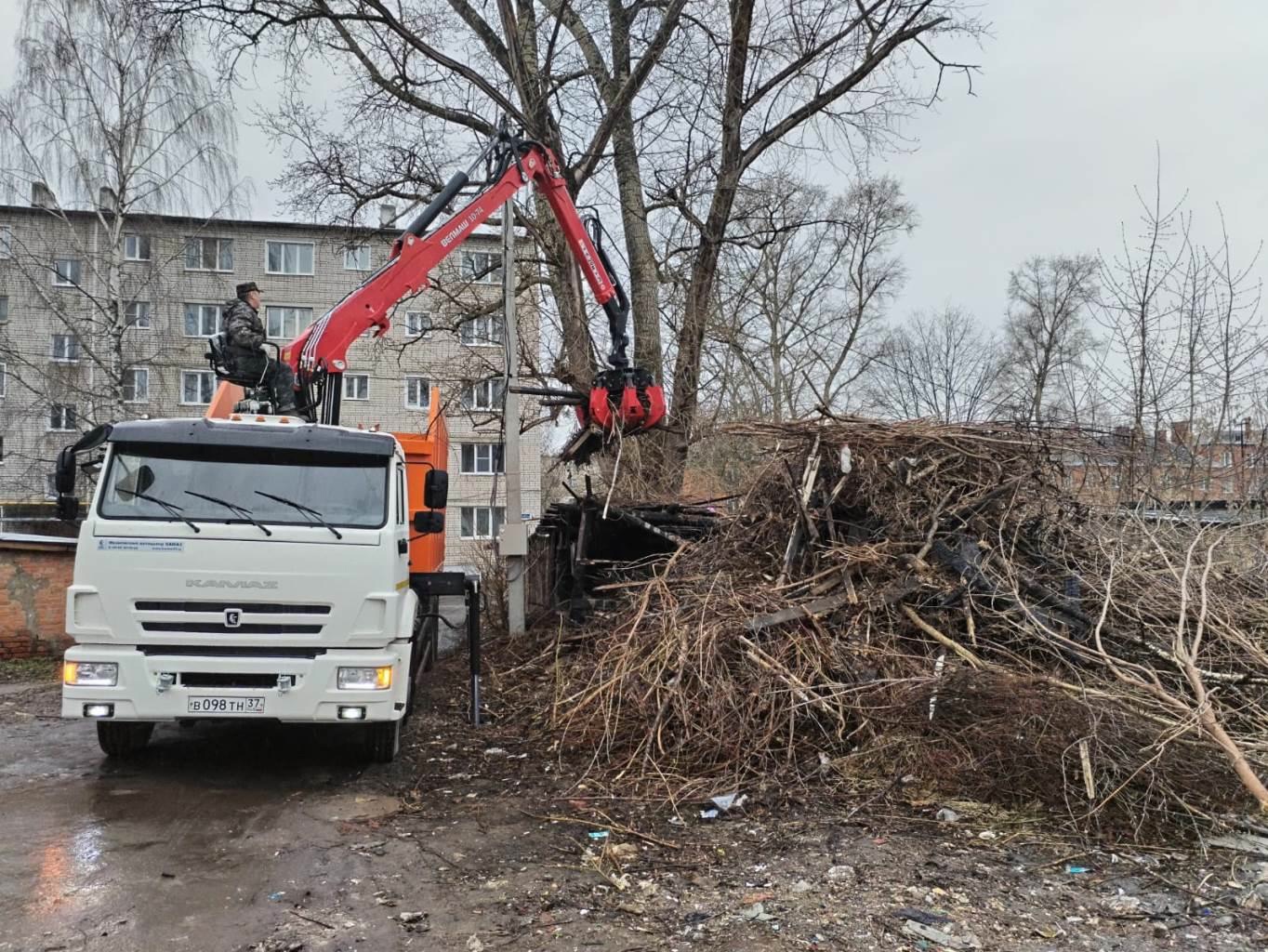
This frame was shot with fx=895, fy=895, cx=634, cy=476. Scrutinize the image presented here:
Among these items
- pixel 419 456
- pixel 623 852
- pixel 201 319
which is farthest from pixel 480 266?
pixel 201 319

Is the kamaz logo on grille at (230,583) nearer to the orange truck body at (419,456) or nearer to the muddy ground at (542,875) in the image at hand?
the muddy ground at (542,875)

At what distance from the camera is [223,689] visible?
565 cm

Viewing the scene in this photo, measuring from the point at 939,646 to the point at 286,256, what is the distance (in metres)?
32.8

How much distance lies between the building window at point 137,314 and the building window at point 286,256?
28.5 feet

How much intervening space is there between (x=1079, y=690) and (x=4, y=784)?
712 cm

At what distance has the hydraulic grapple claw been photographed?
29.5 ft

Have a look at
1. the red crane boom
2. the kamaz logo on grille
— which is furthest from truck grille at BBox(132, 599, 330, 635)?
the red crane boom

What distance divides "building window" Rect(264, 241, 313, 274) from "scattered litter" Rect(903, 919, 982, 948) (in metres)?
34.7

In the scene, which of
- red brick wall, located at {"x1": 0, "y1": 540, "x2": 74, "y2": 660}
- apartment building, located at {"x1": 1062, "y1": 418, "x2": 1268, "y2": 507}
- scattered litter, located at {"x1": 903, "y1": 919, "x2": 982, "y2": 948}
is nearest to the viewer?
scattered litter, located at {"x1": 903, "y1": 919, "x2": 982, "y2": 948}

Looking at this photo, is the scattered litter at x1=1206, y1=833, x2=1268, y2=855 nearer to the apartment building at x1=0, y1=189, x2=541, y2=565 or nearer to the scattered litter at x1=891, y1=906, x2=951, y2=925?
the scattered litter at x1=891, y1=906, x2=951, y2=925

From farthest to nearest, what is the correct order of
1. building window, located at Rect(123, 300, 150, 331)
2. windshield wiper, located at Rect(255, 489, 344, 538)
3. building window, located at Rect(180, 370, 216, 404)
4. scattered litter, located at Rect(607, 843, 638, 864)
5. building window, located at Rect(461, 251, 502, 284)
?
1. building window, located at Rect(180, 370, 216, 404)
2. building window, located at Rect(123, 300, 150, 331)
3. building window, located at Rect(461, 251, 502, 284)
4. windshield wiper, located at Rect(255, 489, 344, 538)
5. scattered litter, located at Rect(607, 843, 638, 864)

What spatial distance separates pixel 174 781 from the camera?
6105mm

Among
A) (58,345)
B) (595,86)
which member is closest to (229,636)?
(595,86)

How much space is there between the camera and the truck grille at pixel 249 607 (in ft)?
18.5
